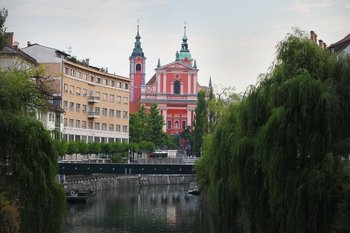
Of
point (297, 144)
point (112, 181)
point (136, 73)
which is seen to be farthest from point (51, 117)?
point (136, 73)

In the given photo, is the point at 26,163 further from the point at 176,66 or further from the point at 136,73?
the point at 136,73

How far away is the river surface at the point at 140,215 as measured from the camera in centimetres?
5189

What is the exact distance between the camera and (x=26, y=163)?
110ft

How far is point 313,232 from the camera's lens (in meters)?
31.3

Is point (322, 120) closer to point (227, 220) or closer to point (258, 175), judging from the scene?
point (258, 175)

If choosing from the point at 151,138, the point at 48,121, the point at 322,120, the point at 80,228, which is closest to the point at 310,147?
the point at 322,120

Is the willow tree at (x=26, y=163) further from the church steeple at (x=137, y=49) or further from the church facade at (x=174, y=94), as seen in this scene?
the church steeple at (x=137, y=49)

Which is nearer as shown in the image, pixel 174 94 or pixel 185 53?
pixel 174 94

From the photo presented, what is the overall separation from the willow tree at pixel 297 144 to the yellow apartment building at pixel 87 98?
194 ft

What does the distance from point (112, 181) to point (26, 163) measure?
2768 inches

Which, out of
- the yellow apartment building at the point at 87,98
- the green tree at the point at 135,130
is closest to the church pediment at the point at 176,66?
the green tree at the point at 135,130

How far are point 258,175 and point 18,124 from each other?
482 inches

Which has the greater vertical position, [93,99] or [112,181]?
[93,99]

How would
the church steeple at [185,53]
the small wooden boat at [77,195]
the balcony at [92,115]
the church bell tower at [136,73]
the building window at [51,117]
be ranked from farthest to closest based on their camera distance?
1. the church steeple at [185,53]
2. the church bell tower at [136,73]
3. the balcony at [92,115]
4. the building window at [51,117]
5. the small wooden boat at [77,195]
